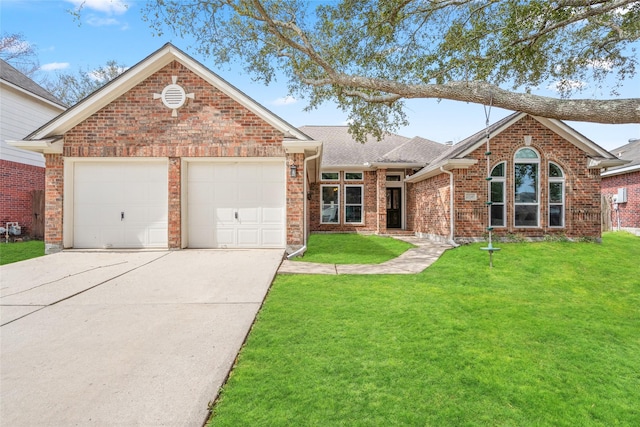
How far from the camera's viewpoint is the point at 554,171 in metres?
11.5

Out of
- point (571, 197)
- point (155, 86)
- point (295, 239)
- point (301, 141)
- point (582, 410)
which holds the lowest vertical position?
point (582, 410)

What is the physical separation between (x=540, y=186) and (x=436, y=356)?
10493 mm

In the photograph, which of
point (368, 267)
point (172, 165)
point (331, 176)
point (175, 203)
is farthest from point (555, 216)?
point (172, 165)

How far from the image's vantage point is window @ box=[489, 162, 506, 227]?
11328 mm

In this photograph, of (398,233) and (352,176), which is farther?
(352,176)

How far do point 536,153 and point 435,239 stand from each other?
4.59 m

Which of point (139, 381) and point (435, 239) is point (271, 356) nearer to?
point (139, 381)

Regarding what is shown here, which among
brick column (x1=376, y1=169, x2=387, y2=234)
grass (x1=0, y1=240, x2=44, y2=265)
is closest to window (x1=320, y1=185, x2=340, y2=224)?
brick column (x1=376, y1=169, x2=387, y2=234)

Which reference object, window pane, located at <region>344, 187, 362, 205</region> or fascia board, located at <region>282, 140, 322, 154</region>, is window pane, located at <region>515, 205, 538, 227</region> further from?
fascia board, located at <region>282, 140, 322, 154</region>

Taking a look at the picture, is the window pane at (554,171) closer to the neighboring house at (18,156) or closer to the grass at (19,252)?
the grass at (19,252)

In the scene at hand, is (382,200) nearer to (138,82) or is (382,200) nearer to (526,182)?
(526,182)

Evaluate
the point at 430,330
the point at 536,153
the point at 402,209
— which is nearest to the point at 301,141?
the point at 430,330

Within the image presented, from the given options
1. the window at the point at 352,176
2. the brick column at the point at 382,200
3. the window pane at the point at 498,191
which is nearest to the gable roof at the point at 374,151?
the window at the point at 352,176

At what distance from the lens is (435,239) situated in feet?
42.4
